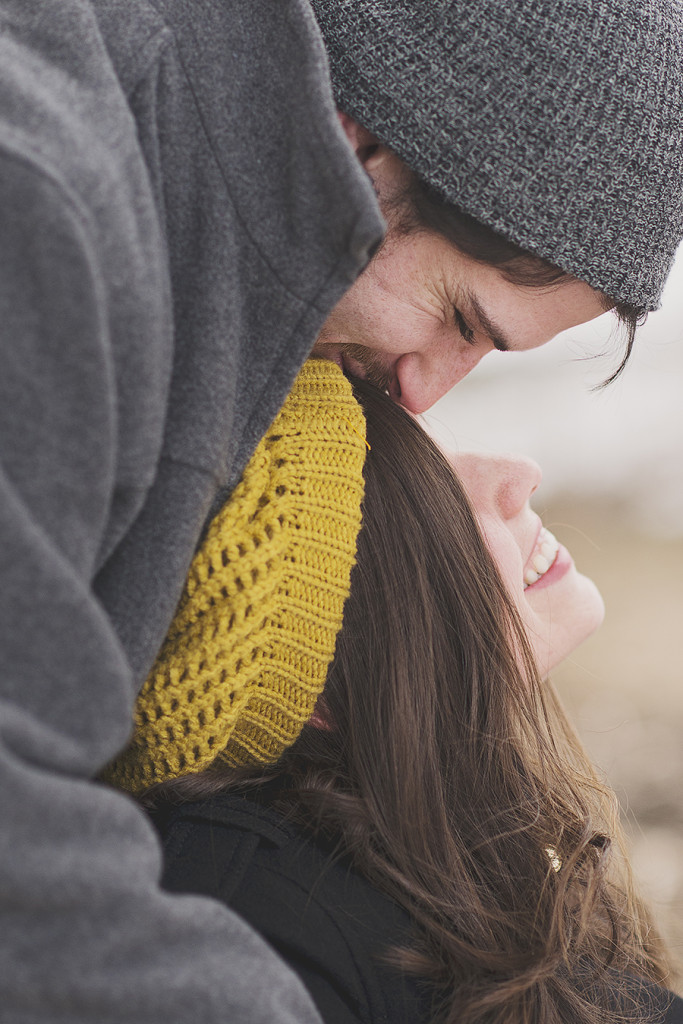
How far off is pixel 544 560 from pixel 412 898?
652 mm

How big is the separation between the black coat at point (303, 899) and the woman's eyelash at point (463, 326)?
66cm

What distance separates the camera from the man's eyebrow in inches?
47.4

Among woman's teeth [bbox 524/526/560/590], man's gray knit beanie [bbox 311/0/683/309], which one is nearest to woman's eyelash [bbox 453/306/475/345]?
man's gray knit beanie [bbox 311/0/683/309]

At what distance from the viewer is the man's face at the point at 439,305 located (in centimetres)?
119

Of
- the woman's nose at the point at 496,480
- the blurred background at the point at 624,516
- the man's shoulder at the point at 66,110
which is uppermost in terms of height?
the man's shoulder at the point at 66,110

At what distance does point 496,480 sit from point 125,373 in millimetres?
844

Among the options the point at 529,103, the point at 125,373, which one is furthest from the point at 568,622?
the point at 125,373

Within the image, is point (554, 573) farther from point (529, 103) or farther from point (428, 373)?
point (529, 103)

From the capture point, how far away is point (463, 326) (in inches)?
49.2

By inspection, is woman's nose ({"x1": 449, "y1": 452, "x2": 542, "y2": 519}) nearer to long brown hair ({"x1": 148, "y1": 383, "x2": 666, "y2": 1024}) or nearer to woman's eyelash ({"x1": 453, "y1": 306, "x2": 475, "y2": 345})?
long brown hair ({"x1": 148, "y1": 383, "x2": 666, "y2": 1024})

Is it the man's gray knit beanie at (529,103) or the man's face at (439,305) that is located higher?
the man's gray knit beanie at (529,103)

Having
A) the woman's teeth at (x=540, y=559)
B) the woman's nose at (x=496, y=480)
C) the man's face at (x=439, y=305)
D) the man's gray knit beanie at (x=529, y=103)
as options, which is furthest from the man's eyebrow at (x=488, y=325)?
the woman's teeth at (x=540, y=559)

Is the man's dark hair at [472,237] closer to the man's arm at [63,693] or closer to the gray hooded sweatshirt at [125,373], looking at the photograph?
the gray hooded sweatshirt at [125,373]

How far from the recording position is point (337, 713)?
1244 millimetres
